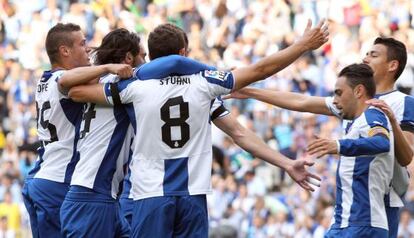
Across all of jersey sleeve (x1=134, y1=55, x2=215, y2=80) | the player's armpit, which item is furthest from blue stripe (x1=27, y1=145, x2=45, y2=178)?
jersey sleeve (x1=134, y1=55, x2=215, y2=80)

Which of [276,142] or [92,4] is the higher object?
[92,4]

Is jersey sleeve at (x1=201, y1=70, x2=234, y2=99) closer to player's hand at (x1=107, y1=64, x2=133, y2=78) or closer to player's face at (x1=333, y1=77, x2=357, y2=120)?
player's hand at (x1=107, y1=64, x2=133, y2=78)

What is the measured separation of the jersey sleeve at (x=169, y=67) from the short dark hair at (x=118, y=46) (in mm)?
473

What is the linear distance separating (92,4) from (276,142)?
7.50 m

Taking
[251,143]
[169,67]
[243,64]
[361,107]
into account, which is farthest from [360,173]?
[243,64]

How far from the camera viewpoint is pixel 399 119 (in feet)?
33.9

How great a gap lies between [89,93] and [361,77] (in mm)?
2152

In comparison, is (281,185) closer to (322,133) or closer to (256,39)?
(322,133)

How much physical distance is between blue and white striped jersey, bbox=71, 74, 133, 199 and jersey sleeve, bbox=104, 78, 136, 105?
0.16 meters

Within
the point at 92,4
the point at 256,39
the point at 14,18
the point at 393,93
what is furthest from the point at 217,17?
the point at 393,93

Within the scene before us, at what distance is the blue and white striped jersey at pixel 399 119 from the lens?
33.2ft

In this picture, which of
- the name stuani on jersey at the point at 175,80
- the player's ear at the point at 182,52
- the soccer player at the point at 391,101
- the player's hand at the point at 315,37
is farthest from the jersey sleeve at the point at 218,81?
the soccer player at the point at 391,101

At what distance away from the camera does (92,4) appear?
27.8 m

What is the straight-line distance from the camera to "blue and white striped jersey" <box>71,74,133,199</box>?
9484mm
